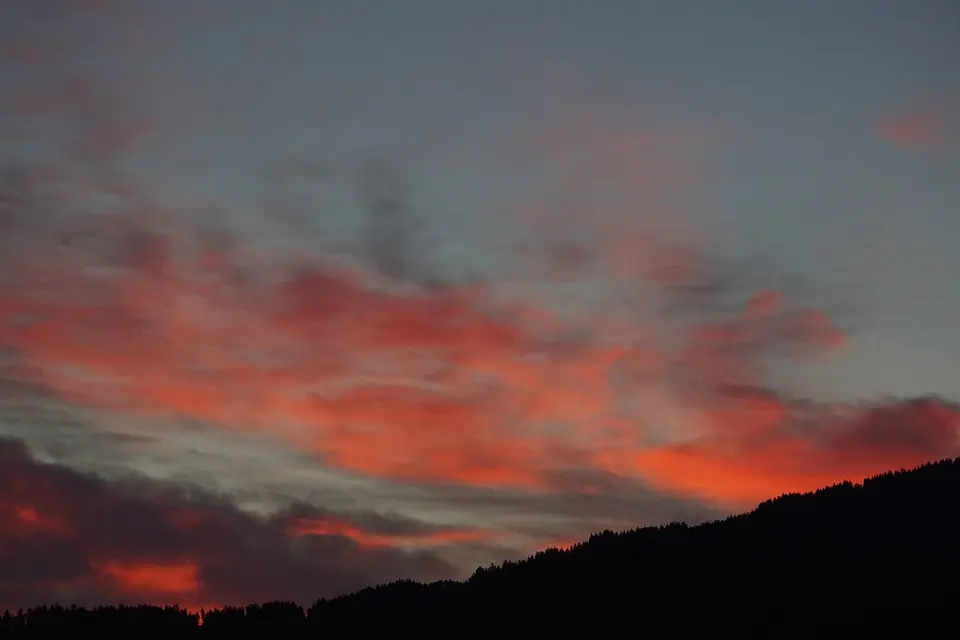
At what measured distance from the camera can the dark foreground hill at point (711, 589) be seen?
31.0 meters

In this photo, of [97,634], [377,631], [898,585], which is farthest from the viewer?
[377,631]

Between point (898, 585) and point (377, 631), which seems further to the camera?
point (377, 631)

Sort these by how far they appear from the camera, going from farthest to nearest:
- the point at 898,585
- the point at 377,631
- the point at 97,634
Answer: the point at 377,631 < the point at 97,634 < the point at 898,585

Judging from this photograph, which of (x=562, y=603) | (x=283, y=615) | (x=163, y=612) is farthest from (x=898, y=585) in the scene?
(x=163, y=612)

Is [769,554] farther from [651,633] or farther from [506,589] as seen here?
[506,589]

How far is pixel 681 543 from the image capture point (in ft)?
124

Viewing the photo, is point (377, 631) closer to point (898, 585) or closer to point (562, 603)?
point (562, 603)

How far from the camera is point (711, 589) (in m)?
33.9

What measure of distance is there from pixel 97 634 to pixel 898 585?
82.1 feet

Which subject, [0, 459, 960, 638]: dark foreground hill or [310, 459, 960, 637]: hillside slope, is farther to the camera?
[310, 459, 960, 637]: hillside slope

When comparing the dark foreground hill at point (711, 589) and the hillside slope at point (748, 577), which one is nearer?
the dark foreground hill at point (711, 589)

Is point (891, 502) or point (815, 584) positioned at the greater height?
point (891, 502)

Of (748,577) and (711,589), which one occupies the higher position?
(748,577)

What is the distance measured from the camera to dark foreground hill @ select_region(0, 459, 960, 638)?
31.0 metres
